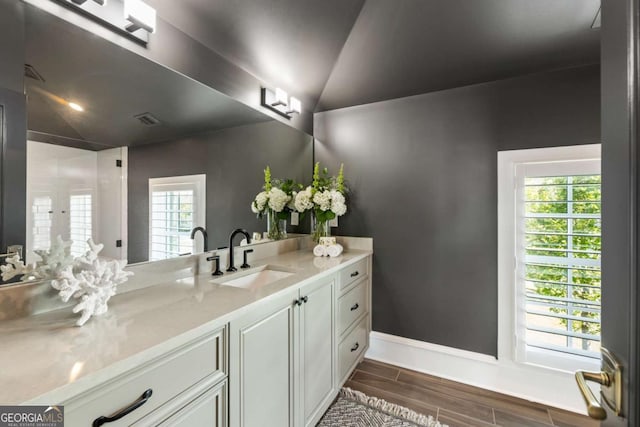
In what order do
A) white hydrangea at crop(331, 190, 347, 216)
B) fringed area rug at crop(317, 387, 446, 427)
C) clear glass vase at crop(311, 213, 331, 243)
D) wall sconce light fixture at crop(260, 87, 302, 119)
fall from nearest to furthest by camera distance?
1. fringed area rug at crop(317, 387, 446, 427)
2. wall sconce light fixture at crop(260, 87, 302, 119)
3. white hydrangea at crop(331, 190, 347, 216)
4. clear glass vase at crop(311, 213, 331, 243)

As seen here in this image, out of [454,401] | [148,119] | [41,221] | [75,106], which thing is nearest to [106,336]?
[41,221]

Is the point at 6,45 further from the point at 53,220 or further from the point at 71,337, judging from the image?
the point at 71,337

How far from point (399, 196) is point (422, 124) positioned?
2.07 feet

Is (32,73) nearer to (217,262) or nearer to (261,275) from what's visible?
(217,262)

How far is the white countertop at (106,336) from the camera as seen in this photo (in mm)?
615

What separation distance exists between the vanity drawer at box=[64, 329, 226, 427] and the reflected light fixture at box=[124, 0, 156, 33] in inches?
53.6

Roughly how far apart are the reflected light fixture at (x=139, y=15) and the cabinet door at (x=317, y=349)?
1440 millimetres

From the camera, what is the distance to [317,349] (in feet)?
5.32

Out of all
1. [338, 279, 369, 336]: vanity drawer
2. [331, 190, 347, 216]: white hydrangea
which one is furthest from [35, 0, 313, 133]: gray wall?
[338, 279, 369, 336]: vanity drawer

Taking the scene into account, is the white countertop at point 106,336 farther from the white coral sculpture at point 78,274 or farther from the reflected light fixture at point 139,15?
the reflected light fixture at point 139,15

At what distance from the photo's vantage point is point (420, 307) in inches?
92.9

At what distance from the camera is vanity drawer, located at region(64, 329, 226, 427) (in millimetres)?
664

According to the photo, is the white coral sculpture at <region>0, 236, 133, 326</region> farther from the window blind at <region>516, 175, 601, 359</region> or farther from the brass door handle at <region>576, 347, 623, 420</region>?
the window blind at <region>516, 175, 601, 359</region>

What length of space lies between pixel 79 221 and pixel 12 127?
1.27 ft
